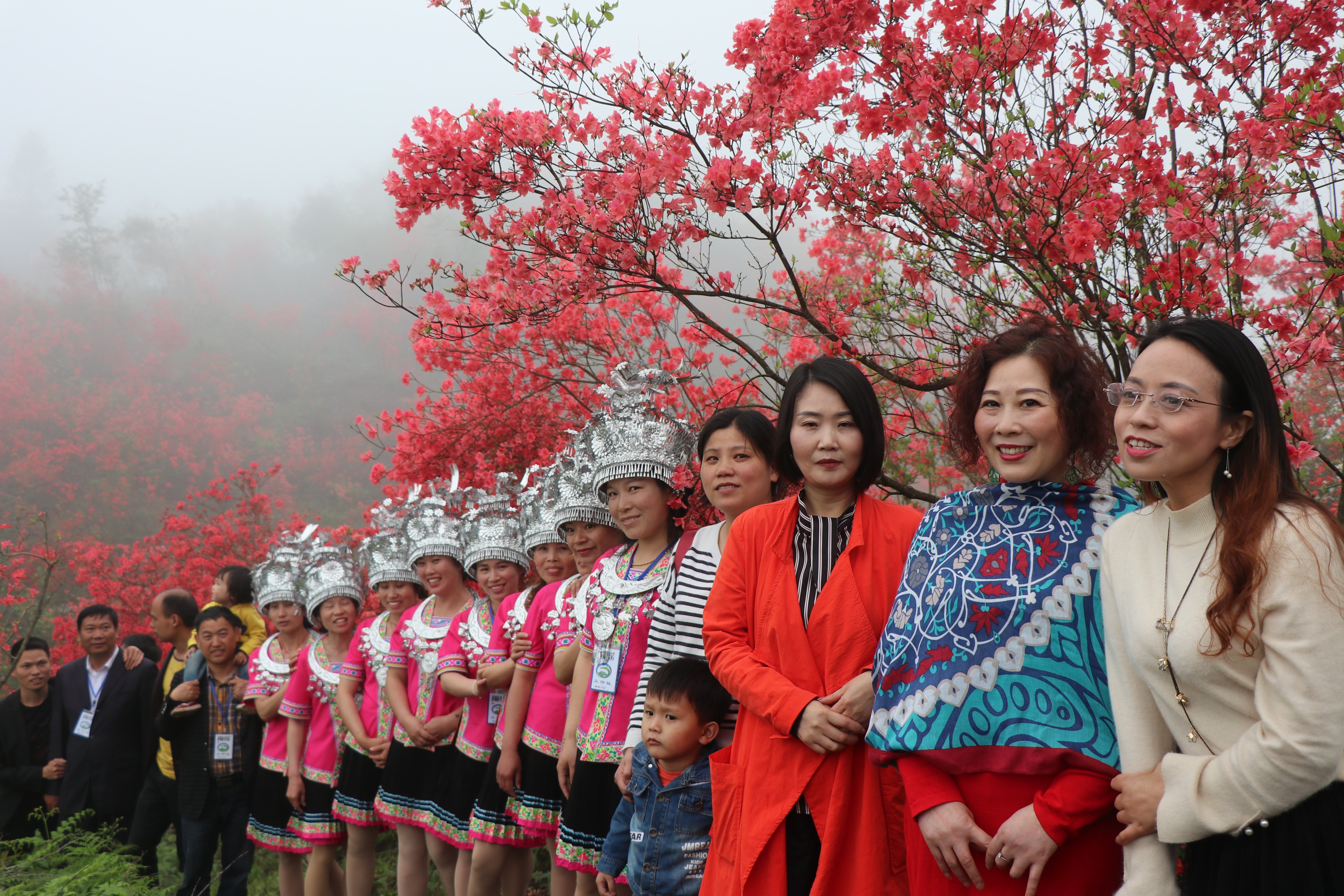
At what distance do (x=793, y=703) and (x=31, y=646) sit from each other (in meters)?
5.74

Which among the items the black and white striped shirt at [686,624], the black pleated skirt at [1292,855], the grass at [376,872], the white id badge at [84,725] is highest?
the black and white striped shirt at [686,624]

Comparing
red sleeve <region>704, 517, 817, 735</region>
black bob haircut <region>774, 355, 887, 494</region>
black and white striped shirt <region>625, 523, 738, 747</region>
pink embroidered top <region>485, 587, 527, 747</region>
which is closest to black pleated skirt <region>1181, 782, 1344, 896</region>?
red sleeve <region>704, 517, 817, 735</region>

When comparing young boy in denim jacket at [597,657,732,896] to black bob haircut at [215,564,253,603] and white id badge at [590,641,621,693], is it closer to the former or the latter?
white id badge at [590,641,621,693]

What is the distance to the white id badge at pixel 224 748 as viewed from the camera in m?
5.25

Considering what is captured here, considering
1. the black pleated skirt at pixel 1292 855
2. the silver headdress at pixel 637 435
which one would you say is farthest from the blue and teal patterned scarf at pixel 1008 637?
the silver headdress at pixel 637 435

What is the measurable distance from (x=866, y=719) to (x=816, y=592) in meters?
0.34

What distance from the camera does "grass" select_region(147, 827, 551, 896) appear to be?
6.01 m

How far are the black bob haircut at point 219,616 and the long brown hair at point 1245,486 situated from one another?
5180 millimetres

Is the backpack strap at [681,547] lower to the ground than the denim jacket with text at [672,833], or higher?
higher

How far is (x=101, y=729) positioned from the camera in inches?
223

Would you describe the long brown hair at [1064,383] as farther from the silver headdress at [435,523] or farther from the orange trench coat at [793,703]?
the silver headdress at [435,523]

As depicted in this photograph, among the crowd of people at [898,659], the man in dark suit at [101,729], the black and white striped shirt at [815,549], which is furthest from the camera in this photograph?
the man in dark suit at [101,729]

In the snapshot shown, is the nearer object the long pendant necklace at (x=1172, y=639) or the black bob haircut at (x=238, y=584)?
the long pendant necklace at (x=1172, y=639)

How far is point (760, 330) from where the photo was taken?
10352 millimetres
